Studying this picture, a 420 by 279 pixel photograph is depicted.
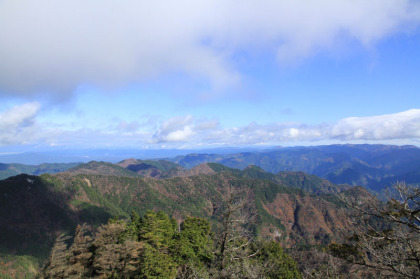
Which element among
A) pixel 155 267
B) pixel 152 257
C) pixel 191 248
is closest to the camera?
pixel 155 267

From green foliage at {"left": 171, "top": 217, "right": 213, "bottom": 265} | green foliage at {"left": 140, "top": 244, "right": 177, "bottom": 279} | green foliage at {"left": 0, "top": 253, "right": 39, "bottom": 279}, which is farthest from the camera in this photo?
green foliage at {"left": 0, "top": 253, "right": 39, "bottom": 279}

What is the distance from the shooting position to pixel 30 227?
15275 centimetres

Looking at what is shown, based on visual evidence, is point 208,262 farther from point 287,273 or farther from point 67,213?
point 67,213

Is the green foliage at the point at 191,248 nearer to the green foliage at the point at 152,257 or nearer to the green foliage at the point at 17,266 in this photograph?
the green foliage at the point at 152,257

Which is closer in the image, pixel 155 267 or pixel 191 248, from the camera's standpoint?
pixel 155 267

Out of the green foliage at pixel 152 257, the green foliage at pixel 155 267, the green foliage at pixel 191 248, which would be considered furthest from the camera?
the green foliage at pixel 191 248

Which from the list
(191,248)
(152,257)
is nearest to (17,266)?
(191,248)

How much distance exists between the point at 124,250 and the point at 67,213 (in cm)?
18749

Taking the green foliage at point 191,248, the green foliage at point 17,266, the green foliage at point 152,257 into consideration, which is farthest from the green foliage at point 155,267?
the green foliage at point 17,266

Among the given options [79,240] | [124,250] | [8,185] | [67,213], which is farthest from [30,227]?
→ [124,250]

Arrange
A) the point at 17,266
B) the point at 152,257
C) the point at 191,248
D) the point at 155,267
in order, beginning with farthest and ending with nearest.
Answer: the point at 17,266 < the point at 191,248 < the point at 152,257 < the point at 155,267

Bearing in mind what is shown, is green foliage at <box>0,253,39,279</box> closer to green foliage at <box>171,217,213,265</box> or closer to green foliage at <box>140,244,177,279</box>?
green foliage at <box>171,217,213,265</box>

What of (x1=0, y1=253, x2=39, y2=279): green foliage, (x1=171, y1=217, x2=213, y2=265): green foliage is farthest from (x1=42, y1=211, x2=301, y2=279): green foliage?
(x1=0, y1=253, x2=39, y2=279): green foliage

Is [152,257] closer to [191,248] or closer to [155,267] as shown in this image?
[155,267]
